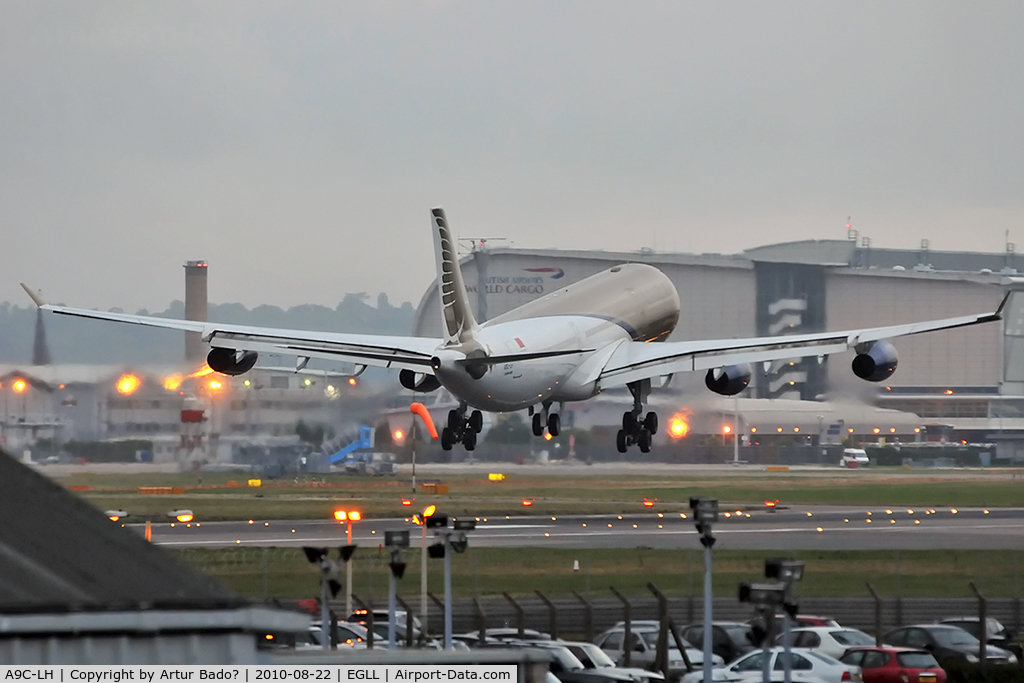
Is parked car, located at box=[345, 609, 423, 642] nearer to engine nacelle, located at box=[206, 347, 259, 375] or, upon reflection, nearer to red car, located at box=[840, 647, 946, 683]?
red car, located at box=[840, 647, 946, 683]

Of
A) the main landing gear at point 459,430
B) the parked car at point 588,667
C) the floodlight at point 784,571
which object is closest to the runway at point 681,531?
the main landing gear at point 459,430

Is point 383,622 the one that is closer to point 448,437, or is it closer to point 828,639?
point 828,639

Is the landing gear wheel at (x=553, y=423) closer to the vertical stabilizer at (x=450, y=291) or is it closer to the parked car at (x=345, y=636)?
the vertical stabilizer at (x=450, y=291)

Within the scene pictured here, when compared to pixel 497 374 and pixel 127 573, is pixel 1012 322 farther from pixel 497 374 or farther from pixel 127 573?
pixel 127 573

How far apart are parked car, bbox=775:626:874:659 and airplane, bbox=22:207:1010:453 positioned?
1145cm

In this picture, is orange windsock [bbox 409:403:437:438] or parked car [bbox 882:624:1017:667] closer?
parked car [bbox 882:624:1017:667]

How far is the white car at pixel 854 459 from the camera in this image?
79.1 metres

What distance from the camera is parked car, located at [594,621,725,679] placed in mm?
33766

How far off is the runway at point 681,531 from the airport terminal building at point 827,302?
3871 centimetres

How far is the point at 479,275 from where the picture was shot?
113875 mm

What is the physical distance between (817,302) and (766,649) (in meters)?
94.1

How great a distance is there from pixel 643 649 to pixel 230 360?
22.2 m

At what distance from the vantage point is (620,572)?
1718 inches
